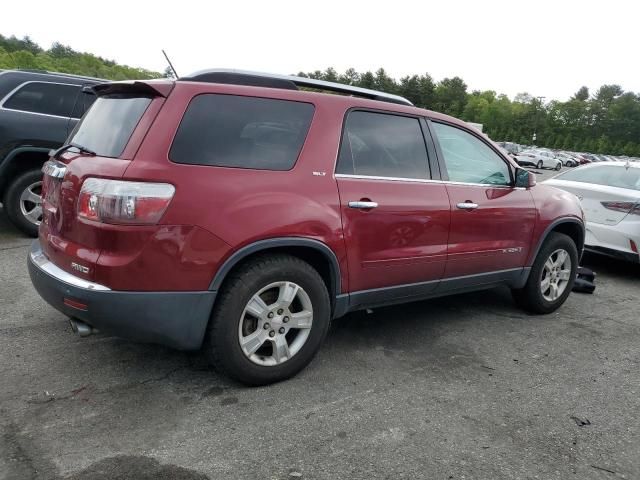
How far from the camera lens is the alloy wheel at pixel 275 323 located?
305 cm

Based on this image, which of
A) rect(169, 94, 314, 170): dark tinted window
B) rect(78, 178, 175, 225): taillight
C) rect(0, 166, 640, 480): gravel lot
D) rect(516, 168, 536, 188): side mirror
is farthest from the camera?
rect(516, 168, 536, 188): side mirror

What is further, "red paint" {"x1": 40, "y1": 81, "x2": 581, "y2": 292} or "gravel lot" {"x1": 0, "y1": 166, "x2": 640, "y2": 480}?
"red paint" {"x1": 40, "y1": 81, "x2": 581, "y2": 292}

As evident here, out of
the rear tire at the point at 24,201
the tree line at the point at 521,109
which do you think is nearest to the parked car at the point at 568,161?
the tree line at the point at 521,109

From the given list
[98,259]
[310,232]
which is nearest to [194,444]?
[98,259]

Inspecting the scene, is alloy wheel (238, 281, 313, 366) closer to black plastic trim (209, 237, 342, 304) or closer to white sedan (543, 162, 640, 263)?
black plastic trim (209, 237, 342, 304)

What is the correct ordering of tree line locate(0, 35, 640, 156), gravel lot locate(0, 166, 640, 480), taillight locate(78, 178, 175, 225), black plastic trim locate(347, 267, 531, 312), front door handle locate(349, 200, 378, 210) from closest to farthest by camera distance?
1. gravel lot locate(0, 166, 640, 480)
2. taillight locate(78, 178, 175, 225)
3. front door handle locate(349, 200, 378, 210)
4. black plastic trim locate(347, 267, 531, 312)
5. tree line locate(0, 35, 640, 156)

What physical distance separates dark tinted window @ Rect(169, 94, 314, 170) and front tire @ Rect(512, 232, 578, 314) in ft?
8.85

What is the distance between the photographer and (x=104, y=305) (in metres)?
2.71

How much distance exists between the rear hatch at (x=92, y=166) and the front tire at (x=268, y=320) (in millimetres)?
648

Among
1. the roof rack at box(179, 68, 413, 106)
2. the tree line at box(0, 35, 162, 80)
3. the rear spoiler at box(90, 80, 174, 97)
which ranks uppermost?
the roof rack at box(179, 68, 413, 106)

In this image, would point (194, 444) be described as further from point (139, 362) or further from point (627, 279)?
point (627, 279)

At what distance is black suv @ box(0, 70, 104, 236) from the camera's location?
604 centimetres

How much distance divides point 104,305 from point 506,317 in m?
3.52

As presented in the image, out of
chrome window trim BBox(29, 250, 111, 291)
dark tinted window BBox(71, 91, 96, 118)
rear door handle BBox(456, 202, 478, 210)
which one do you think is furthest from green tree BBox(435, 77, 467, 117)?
chrome window trim BBox(29, 250, 111, 291)
